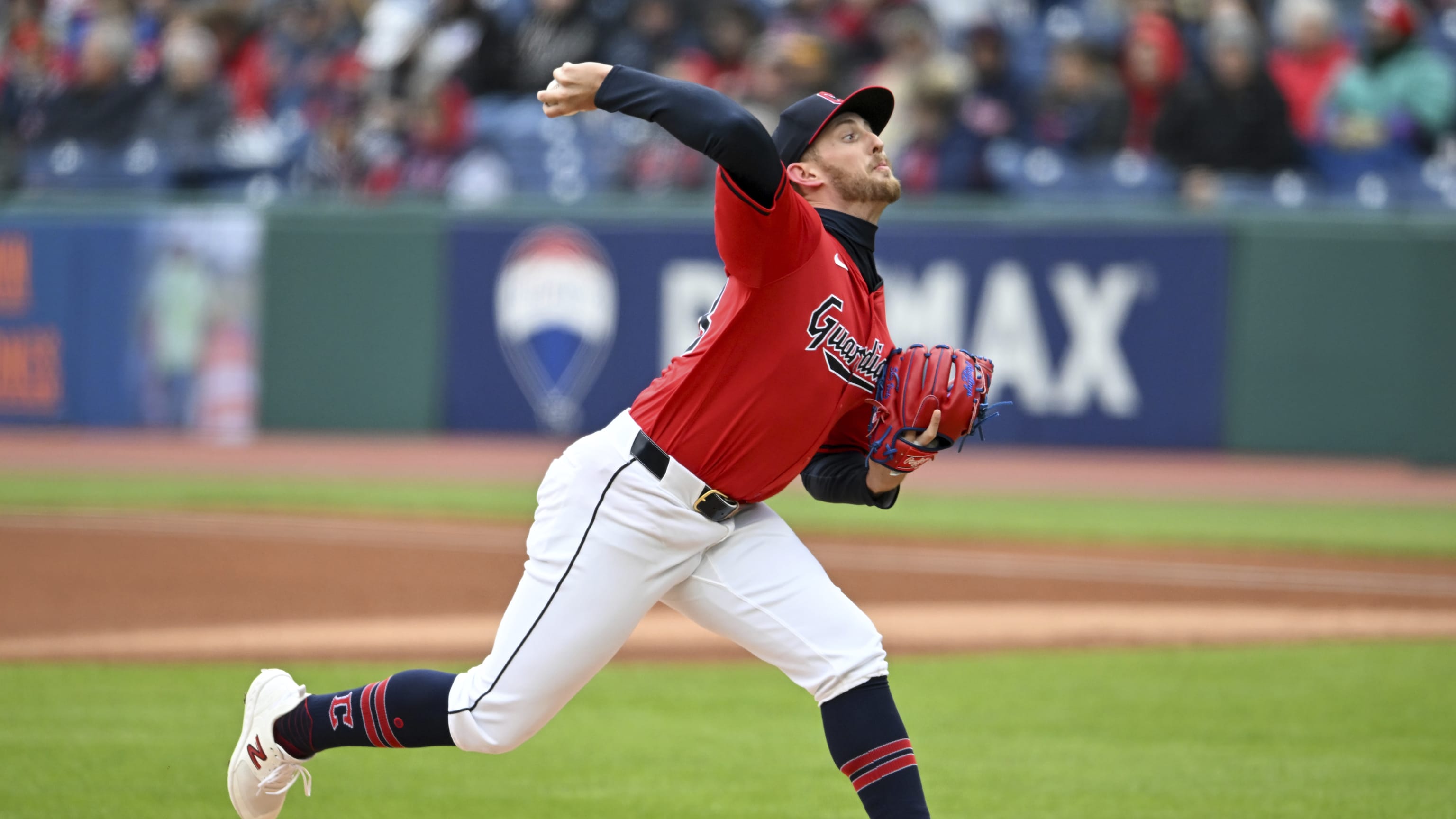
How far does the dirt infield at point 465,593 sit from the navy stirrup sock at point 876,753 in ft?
12.2

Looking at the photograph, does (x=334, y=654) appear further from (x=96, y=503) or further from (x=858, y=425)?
(x=96, y=503)

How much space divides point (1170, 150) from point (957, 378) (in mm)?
9966

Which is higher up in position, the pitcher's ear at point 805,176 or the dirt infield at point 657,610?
the pitcher's ear at point 805,176

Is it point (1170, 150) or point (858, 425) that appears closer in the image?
point (858, 425)

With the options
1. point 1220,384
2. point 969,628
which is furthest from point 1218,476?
point 969,628

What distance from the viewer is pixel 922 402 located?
12.6ft

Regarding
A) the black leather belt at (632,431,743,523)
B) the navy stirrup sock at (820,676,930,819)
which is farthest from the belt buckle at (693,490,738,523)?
the navy stirrup sock at (820,676,930,819)

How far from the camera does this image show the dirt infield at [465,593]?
7820mm

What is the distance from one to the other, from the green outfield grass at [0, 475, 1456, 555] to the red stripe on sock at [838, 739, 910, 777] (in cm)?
710

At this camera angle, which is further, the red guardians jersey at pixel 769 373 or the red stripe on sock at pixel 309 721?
the red stripe on sock at pixel 309 721

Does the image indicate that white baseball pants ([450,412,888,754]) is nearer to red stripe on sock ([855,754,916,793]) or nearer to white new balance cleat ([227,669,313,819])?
red stripe on sock ([855,754,916,793])

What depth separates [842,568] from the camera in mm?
9617

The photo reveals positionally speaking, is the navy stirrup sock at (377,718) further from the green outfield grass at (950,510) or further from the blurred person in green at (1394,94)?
the blurred person in green at (1394,94)

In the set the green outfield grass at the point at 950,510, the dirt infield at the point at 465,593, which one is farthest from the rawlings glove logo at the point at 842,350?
the green outfield grass at the point at 950,510
